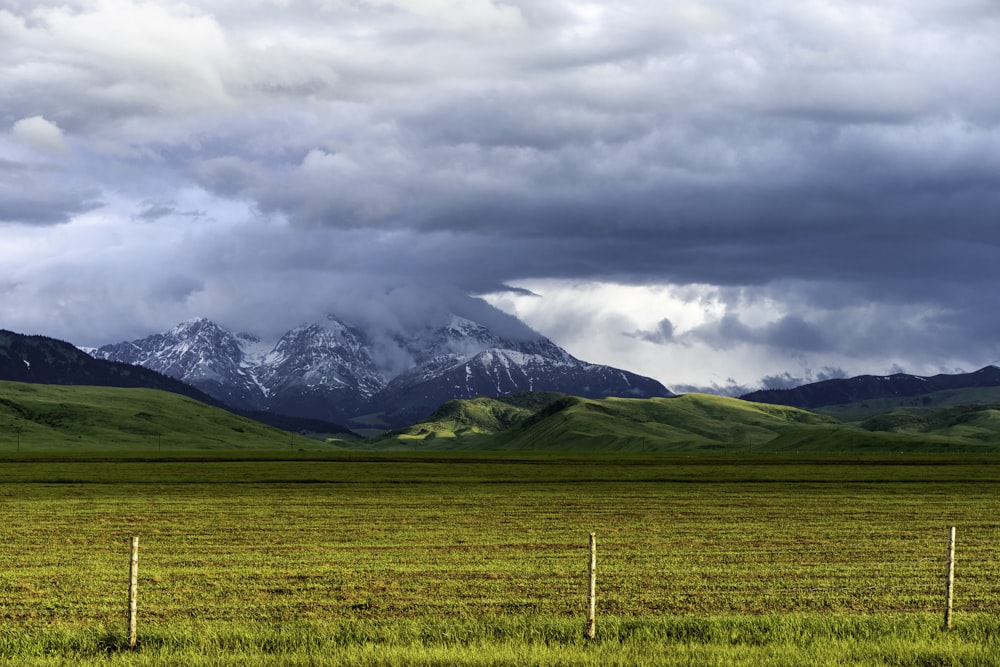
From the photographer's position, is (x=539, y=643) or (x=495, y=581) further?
(x=495, y=581)

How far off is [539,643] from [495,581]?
11306 millimetres

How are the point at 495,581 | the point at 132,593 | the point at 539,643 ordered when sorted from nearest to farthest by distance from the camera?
the point at 132,593 < the point at 539,643 < the point at 495,581

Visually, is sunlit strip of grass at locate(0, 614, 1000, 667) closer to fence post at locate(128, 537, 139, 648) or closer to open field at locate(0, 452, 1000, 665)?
open field at locate(0, 452, 1000, 665)

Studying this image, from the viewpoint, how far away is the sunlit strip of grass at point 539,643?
1956 cm

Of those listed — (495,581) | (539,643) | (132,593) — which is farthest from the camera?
(495,581)

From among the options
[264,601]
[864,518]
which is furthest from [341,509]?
[264,601]

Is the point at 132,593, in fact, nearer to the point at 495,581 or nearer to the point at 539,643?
the point at 539,643

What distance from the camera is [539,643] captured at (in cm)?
2095

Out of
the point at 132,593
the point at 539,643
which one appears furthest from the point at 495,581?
the point at 132,593

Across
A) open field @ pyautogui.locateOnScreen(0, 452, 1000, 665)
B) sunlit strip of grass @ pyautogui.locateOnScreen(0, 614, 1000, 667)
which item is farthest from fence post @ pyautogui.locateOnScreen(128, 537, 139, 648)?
open field @ pyautogui.locateOnScreen(0, 452, 1000, 665)

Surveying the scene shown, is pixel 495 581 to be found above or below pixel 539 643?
below

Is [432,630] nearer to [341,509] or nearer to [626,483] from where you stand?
[341,509]

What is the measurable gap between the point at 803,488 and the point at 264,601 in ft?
241

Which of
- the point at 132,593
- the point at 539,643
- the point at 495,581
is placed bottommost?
the point at 495,581
